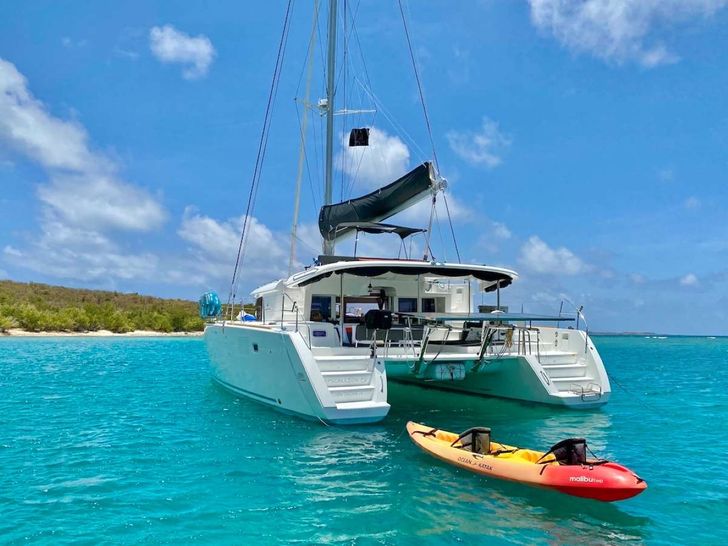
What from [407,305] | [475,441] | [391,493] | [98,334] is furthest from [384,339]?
[98,334]

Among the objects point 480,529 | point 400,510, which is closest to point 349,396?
point 400,510

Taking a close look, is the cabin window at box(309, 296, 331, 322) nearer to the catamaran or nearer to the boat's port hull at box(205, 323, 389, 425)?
the catamaran

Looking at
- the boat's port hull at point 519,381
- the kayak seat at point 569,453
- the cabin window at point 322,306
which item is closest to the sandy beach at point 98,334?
the cabin window at point 322,306

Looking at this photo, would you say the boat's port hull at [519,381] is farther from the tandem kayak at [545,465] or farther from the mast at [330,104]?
the mast at [330,104]

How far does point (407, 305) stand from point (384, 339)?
2841mm

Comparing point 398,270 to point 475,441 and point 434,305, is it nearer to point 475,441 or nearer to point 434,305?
point 434,305

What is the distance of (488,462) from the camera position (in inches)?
277

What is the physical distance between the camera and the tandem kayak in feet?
19.7

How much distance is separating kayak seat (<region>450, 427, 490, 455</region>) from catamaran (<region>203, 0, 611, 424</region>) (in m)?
1.93

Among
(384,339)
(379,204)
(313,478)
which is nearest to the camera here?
(313,478)

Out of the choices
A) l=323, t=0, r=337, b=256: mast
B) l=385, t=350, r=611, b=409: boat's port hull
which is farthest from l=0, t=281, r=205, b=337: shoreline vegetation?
l=385, t=350, r=611, b=409: boat's port hull

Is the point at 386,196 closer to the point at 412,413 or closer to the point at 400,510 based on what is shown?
the point at 412,413

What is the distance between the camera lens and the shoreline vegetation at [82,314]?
39.1m

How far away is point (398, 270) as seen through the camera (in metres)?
11.3
